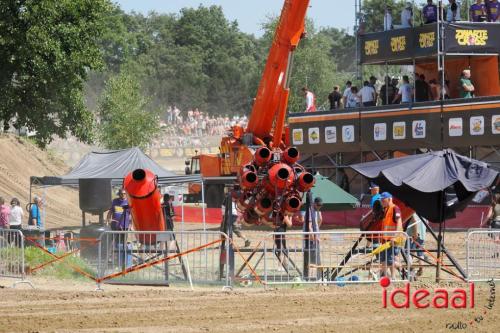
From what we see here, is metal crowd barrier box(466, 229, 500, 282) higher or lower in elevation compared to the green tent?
lower

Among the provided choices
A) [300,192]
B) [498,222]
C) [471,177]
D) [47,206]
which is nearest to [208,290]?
[300,192]

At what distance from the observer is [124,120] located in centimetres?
5628

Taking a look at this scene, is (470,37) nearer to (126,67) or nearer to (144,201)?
(144,201)

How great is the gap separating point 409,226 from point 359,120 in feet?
42.5

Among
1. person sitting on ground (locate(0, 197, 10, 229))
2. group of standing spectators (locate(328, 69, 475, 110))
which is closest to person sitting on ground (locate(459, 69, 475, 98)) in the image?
group of standing spectators (locate(328, 69, 475, 110))

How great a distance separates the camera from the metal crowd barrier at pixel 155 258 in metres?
17.4

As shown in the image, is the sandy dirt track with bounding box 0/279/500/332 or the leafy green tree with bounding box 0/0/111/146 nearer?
the sandy dirt track with bounding box 0/279/500/332

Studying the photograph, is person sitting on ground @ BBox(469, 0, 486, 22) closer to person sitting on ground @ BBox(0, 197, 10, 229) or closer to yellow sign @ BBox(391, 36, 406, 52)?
yellow sign @ BBox(391, 36, 406, 52)

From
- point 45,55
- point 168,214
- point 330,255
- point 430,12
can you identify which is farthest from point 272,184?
point 430,12

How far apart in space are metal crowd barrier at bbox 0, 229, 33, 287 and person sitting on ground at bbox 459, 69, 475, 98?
616 inches

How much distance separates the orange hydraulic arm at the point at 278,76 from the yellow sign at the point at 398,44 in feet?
12.0

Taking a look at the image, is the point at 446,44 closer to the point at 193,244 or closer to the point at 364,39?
the point at 364,39

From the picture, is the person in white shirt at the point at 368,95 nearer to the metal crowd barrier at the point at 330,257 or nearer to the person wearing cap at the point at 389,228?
the person wearing cap at the point at 389,228

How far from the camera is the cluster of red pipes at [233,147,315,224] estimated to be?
60.8 feet
